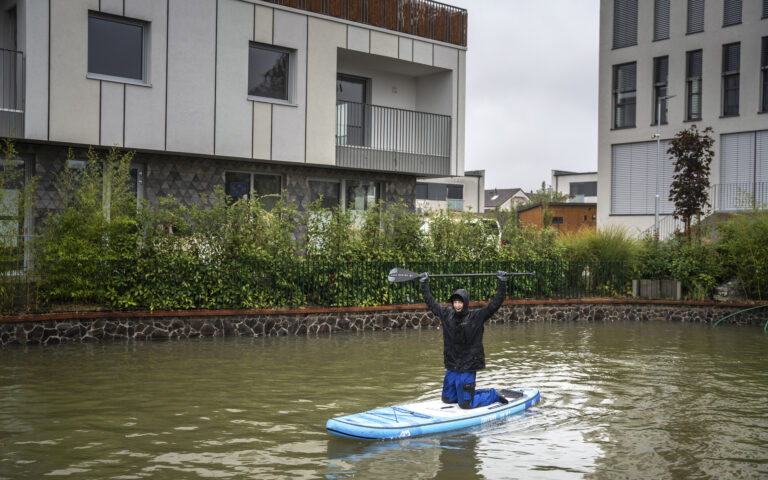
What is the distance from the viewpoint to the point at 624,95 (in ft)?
130

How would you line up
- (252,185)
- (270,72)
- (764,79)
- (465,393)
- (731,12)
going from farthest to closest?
(731,12)
(764,79)
(252,185)
(270,72)
(465,393)

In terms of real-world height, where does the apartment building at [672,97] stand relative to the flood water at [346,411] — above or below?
above

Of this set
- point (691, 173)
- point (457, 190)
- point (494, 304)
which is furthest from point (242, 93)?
point (457, 190)

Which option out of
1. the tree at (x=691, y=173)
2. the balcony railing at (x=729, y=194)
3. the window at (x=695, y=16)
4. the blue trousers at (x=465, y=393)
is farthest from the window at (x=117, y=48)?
the window at (x=695, y=16)

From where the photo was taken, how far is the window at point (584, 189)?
87.9 metres

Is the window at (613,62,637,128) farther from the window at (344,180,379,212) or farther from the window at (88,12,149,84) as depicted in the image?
the window at (88,12,149,84)

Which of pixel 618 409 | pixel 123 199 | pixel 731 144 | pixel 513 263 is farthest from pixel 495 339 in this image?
pixel 731 144

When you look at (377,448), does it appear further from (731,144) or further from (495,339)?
(731,144)

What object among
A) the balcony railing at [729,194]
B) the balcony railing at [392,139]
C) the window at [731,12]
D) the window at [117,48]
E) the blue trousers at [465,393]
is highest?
the window at [731,12]

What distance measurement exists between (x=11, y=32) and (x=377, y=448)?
658 inches

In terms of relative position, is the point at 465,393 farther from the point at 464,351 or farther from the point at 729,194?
the point at 729,194

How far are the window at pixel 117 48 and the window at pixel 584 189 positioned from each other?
7409 centimetres

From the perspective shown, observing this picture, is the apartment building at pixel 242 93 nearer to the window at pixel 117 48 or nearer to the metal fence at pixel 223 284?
the window at pixel 117 48

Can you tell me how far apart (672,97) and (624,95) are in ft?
10.1
